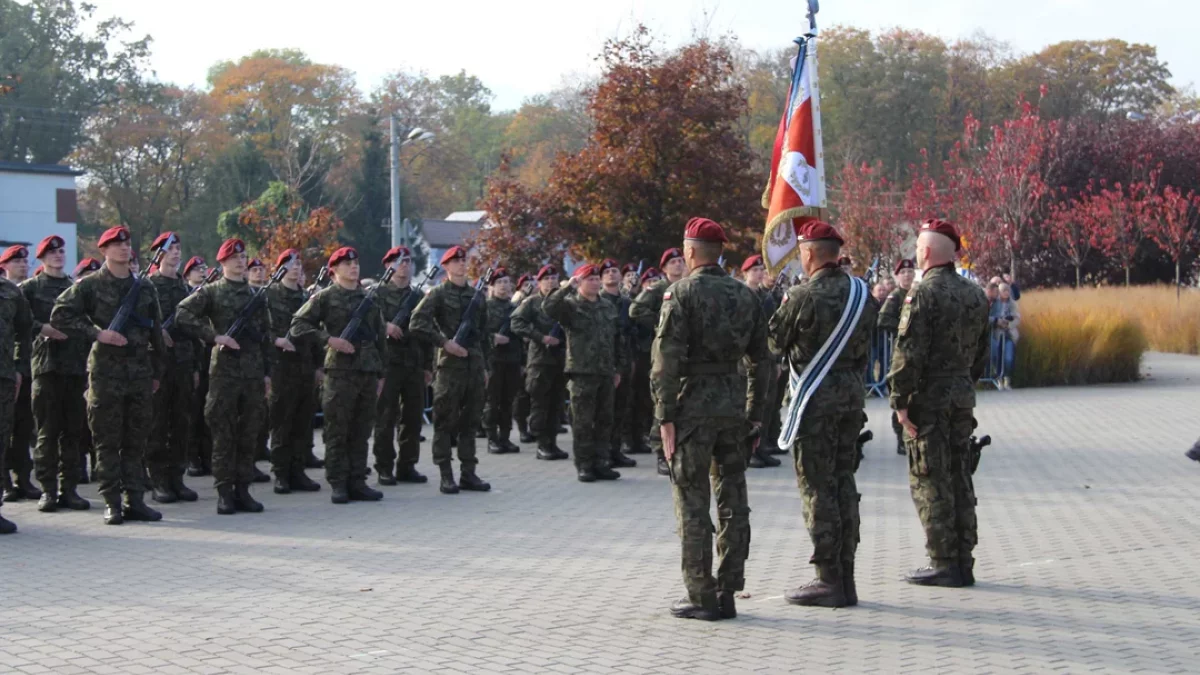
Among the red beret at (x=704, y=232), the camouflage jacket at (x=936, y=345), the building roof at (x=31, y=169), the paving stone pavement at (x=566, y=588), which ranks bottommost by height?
the paving stone pavement at (x=566, y=588)

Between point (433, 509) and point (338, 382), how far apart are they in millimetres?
1362

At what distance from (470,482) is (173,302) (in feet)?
10.1

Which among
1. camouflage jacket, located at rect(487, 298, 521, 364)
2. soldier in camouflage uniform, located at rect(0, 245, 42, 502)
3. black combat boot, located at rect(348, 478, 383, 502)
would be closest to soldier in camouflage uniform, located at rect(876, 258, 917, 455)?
camouflage jacket, located at rect(487, 298, 521, 364)

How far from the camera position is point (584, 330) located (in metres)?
13.7

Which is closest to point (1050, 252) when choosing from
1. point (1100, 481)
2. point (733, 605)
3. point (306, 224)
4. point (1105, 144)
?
point (1105, 144)

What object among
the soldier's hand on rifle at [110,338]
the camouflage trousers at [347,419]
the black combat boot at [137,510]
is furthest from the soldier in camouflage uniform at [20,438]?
the camouflage trousers at [347,419]

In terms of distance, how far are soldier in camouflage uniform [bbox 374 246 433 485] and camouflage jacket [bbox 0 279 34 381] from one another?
329 centimetres

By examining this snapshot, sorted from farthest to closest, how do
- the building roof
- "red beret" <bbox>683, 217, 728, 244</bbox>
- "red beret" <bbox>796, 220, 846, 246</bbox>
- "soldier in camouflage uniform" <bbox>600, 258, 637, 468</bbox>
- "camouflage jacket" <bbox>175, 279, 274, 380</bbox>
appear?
the building roof < "soldier in camouflage uniform" <bbox>600, 258, 637, 468</bbox> < "camouflage jacket" <bbox>175, 279, 274, 380</bbox> < "red beret" <bbox>796, 220, 846, 246</bbox> < "red beret" <bbox>683, 217, 728, 244</bbox>

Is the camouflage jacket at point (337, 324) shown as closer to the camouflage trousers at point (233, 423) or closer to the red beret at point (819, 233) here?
the camouflage trousers at point (233, 423)

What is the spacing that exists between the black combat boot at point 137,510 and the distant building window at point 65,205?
126 feet

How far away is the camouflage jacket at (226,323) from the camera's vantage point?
11.2 m

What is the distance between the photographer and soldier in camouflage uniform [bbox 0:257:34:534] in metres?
10.2

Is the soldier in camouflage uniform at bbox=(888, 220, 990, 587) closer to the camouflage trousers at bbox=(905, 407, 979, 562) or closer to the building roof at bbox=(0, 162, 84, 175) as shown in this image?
the camouflage trousers at bbox=(905, 407, 979, 562)

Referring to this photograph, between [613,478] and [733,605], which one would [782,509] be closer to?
[613,478]
